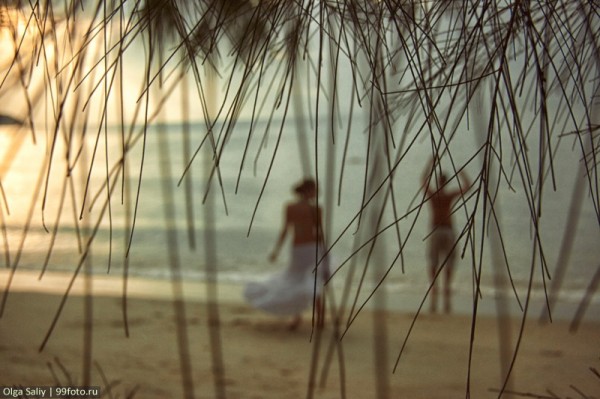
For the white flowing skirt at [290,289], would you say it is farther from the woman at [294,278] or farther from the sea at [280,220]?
the sea at [280,220]

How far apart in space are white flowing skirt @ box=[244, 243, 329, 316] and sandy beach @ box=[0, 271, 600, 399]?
0.22 feet

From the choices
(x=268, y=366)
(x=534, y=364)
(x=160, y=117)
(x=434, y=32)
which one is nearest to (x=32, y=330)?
(x=268, y=366)

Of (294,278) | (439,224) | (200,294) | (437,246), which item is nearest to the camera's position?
(439,224)

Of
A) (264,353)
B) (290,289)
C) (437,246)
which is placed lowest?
(264,353)

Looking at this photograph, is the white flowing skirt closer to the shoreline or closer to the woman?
the woman

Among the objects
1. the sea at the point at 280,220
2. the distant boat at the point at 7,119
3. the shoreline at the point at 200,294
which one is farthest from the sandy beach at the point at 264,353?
the distant boat at the point at 7,119

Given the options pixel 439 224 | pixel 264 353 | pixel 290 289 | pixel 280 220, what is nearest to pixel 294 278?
pixel 290 289

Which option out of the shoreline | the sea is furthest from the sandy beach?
the sea

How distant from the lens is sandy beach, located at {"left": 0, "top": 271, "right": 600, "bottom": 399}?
121 cm

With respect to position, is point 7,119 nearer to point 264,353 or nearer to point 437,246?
point 437,246

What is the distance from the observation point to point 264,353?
1.70 m

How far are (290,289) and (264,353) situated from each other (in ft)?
→ 0.50

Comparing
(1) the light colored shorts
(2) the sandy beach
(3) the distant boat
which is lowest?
(2) the sandy beach

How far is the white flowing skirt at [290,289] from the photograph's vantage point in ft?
5.26
